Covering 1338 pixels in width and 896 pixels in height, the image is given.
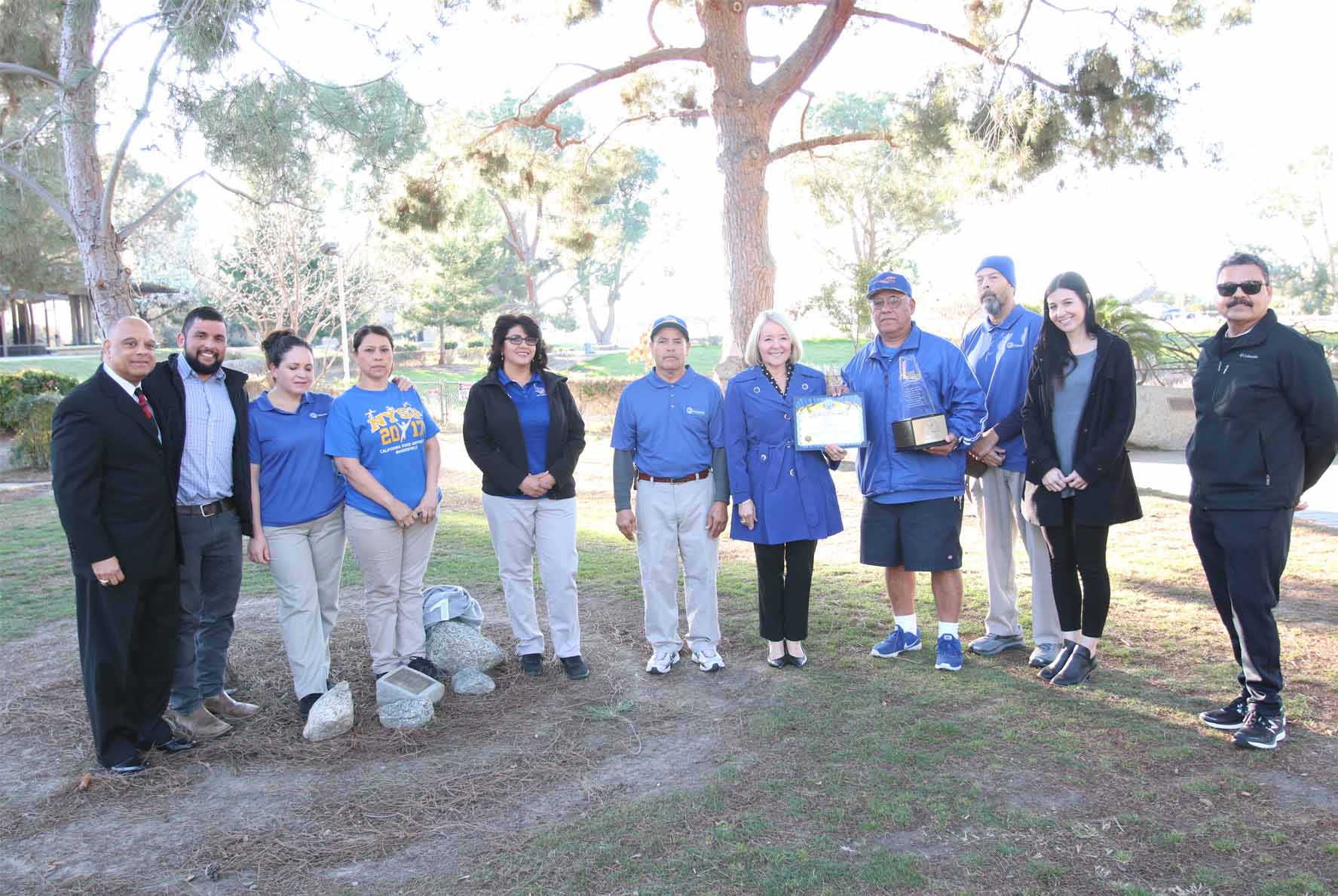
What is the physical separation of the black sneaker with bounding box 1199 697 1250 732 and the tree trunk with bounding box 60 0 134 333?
8273mm

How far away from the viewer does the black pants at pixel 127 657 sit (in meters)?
4.11

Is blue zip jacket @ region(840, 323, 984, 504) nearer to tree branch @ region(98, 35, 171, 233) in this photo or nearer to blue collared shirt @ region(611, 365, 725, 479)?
blue collared shirt @ region(611, 365, 725, 479)

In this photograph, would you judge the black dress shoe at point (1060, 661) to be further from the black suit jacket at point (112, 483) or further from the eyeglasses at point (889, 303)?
the black suit jacket at point (112, 483)

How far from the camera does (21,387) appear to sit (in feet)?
53.6

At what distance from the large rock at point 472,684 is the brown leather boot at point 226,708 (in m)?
0.98


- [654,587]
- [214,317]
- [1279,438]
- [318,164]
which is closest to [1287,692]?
[1279,438]

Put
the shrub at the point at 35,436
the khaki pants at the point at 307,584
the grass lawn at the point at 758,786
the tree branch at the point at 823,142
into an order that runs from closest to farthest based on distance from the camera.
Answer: the grass lawn at the point at 758,786, the khaki pants at the point at 307,584, the tree branch at the point at 823,142, the shrub at the point at 35,436

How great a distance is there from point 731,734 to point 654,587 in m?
1.08

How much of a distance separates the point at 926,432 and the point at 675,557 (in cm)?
143

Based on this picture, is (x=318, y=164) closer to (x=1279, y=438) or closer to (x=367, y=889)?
(x=367, y=889)

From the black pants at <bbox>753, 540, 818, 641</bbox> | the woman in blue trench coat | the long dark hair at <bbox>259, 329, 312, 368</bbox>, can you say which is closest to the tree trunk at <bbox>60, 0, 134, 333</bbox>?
the long dark hair at <bbox>259, 329, 312, 368</bbox>

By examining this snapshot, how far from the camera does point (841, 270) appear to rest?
26.0m

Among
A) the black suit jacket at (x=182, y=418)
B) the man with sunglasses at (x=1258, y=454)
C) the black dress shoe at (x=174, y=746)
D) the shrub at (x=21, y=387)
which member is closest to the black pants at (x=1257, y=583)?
the man with sunglasses at (x=1258, y=454)

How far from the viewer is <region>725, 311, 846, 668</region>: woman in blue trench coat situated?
4.90 m
